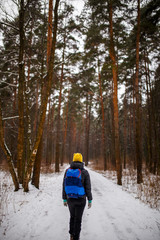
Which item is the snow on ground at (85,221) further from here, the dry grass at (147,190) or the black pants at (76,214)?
the dry grass at (147,190)

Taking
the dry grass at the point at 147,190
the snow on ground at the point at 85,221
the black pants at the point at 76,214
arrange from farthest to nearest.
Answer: the dry grass at the point at 147,190 → the snow on ground at the point at 85,221 → the black pants at the point at 76,214

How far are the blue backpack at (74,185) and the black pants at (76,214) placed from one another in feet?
0.51

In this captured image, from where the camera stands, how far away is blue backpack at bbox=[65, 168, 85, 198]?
9.18 feet

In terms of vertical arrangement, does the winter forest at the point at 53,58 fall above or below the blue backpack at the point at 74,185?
above

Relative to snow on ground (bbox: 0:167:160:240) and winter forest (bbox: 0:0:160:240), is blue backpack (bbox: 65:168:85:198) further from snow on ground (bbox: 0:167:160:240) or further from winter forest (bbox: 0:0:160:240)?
winter forest (bbox: 0:0:160:240)

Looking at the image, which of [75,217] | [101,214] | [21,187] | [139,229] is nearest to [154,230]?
[139,229]

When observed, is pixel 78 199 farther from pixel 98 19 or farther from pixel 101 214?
pixel 98 19

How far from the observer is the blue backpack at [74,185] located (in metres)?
2.80

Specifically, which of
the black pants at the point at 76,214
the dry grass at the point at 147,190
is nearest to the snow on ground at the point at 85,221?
the black pants at the point at 76,214

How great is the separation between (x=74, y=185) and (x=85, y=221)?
177 centimetres

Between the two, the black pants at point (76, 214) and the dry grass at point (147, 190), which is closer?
the black pants at point (76, 214)

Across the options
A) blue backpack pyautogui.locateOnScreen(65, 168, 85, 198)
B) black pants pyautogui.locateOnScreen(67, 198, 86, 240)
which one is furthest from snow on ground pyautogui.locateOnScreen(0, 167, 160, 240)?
blue backpack pyautogui.locateOnScreen(65, 168, 85, 198)

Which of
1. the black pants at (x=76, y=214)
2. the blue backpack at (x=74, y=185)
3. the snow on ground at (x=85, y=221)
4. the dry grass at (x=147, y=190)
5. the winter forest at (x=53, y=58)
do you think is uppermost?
the winter forest at (x=53, y=58)

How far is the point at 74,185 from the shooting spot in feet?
9.27
